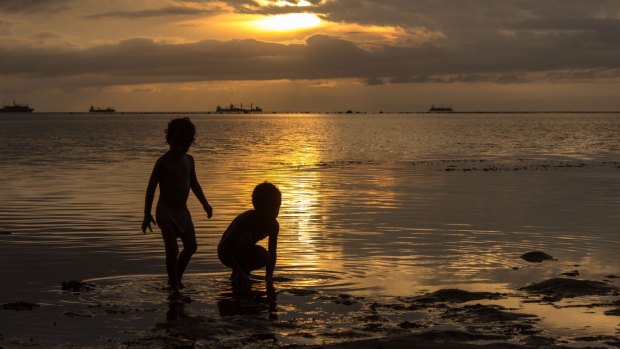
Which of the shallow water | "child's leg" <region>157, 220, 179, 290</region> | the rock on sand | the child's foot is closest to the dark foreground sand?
the child's foot

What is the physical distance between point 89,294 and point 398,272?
4319 mm

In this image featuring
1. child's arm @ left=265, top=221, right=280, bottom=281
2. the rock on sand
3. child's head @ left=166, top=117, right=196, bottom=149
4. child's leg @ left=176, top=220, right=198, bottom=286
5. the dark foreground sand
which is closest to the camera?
the dark foreground sand

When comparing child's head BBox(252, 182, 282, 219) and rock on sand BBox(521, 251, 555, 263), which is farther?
rock on sand BBox(521, 251, 555, 263)

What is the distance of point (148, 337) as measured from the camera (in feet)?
26.9

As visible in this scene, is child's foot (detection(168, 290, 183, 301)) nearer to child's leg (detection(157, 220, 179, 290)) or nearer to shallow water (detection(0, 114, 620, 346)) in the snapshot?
child's leg (detection(157, 220, 179, 290))

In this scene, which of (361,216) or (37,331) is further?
(361,216)

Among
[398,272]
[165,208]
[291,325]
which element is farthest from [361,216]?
[291,325]

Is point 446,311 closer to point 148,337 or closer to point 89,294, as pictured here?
point 148,337

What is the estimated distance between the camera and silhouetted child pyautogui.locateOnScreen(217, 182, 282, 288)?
1037cm

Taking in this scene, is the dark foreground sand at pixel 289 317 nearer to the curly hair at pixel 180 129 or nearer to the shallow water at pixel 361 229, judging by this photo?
the shallow water at pixel 361 229

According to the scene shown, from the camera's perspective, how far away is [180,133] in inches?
405

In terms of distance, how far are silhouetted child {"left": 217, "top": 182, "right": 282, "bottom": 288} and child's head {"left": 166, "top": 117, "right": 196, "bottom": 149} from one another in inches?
41.7

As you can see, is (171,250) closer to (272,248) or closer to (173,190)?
(173,190)

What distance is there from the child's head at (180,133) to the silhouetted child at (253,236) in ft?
3.48
